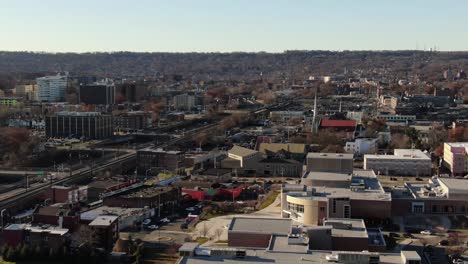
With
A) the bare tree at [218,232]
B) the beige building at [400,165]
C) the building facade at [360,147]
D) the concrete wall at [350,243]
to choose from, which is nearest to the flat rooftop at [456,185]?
the beige building at [400,165]

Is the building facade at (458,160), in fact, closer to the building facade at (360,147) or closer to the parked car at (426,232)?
the building facade at (360,147)

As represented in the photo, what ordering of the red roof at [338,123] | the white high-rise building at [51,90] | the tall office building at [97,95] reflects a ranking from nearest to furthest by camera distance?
the red roof at [338,123] → the tall office building at [97,95] → the white high-rise building at [51,90]

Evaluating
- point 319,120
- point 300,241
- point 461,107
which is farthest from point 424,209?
point 461,107

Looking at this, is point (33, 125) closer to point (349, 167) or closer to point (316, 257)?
point (349, 167)

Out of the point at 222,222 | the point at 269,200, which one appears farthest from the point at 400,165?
the point at 222,222

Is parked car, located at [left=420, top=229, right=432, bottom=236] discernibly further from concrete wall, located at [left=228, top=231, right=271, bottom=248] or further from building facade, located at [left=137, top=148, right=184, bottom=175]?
building facade, located at [left=137, top=148, right=184, bottom=175]

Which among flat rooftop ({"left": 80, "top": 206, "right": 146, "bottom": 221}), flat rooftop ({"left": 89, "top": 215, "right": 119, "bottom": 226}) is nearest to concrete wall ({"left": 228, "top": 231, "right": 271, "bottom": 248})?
flat rooftop ({"left": 89, "top": 215, "right": 119, "bottom": 226})
